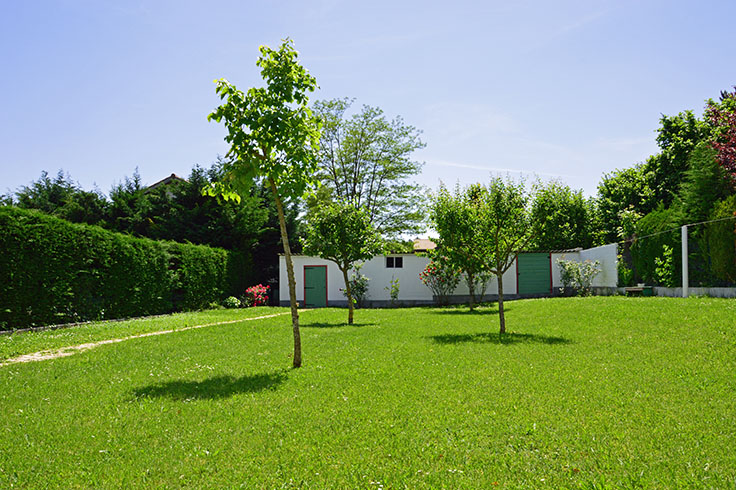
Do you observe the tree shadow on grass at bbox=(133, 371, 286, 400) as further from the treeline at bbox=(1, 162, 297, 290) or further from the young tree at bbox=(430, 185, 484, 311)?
the treeline at bbox=(1, 162, 297, 290)

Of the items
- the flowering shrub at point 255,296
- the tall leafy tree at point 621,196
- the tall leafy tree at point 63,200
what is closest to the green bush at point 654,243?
the tall leafy tree at point 621,196

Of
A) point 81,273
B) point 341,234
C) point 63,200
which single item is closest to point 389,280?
point 341,234

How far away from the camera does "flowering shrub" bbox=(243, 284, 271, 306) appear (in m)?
23.2

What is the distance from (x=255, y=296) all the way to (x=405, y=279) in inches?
300

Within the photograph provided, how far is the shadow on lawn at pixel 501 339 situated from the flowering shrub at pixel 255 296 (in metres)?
14.8

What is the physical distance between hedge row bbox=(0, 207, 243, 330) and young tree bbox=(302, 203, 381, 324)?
6.04m

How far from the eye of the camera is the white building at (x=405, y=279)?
2273cm

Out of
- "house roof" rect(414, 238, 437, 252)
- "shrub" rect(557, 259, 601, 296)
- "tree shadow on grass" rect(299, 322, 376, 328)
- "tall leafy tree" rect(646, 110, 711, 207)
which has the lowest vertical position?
"tree shadow on grass" rect(299, 322, 376, 328)

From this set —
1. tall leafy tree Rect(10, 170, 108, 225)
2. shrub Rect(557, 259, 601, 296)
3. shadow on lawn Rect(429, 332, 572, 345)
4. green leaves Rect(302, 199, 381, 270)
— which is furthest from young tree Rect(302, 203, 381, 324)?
tall leafy tree Rect(10, 170, 108, 225)

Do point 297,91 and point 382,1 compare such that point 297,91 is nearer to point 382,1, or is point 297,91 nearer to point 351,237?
point 382,1

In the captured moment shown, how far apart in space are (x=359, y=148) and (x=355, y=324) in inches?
729

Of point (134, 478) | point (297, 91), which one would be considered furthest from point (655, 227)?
point (134, 478)

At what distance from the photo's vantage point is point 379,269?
23.0 m

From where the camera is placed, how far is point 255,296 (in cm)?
2341
